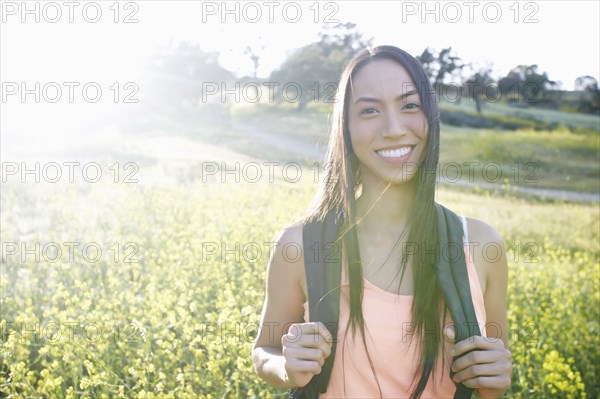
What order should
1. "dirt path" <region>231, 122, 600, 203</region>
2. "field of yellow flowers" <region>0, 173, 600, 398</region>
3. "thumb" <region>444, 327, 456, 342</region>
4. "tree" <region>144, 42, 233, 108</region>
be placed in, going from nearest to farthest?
1. "thumb" <region>444, 327, 456, 342</region>
2. "field of yellow flowers" <region>0, 173, 600, 398</region>
3. "dirt path" <region>231, 122, 600, 203</region>
4. "tree" <region>144, 42, 233, 108</region>

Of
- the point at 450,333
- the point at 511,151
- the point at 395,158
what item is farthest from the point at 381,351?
the point at 511,151

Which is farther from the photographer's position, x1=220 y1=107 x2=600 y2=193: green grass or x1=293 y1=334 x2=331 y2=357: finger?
x1=220 y1=107 x2=600 y2=193: green grass

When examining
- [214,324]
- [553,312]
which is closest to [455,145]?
[553,312]

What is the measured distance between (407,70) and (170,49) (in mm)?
15581

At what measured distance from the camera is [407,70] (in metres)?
2.11

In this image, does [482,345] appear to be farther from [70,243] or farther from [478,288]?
[70,243]

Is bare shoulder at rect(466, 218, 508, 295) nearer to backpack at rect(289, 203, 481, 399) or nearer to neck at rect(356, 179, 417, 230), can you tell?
backpack at rect(289, 203, 481, 399)

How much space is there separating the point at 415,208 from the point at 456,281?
262mm

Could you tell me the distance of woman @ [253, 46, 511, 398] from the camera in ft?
6.84

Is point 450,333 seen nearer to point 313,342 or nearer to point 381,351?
point 381,351

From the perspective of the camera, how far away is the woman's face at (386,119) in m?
2.09

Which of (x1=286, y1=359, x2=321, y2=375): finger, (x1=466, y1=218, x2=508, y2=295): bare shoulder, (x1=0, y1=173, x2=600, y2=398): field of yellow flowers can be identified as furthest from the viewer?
(x1=0, y1=173, x2=600, y2=398): field of yellow flowers

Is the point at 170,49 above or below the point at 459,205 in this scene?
above

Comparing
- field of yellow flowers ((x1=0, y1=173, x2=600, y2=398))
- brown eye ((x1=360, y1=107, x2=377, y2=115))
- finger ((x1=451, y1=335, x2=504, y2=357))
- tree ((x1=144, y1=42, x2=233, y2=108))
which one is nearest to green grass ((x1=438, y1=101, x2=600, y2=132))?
tree ((x1=144, y1=42, x2=233, y2=108))
